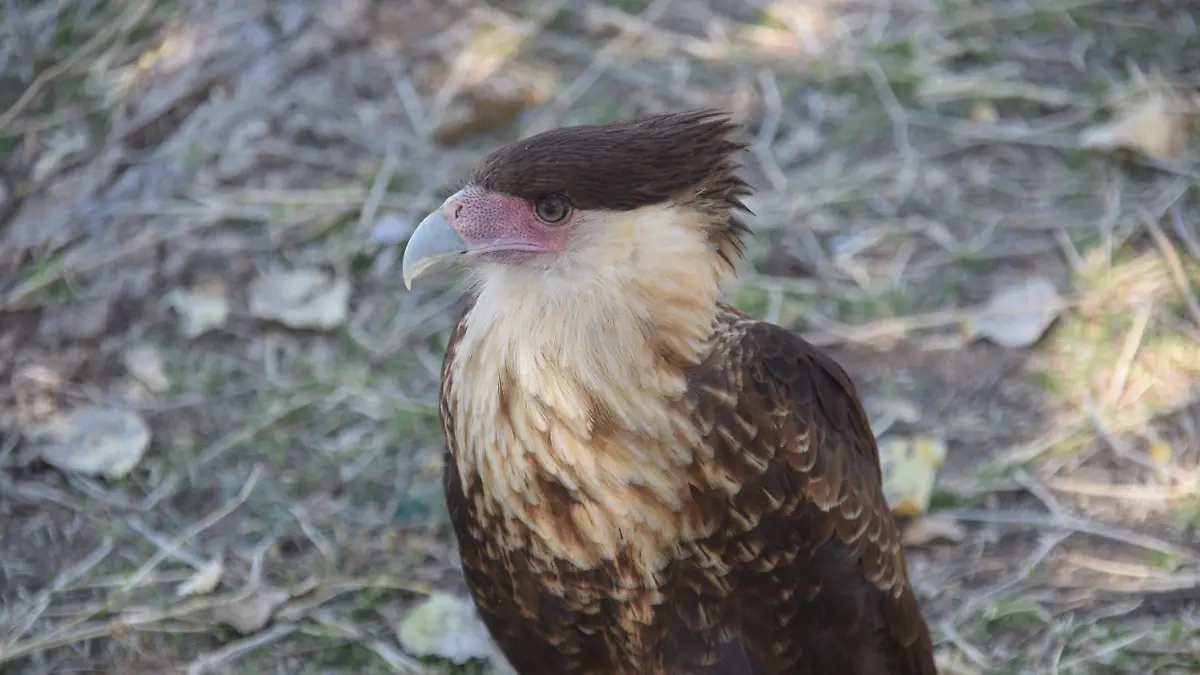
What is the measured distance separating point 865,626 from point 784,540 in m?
0.30

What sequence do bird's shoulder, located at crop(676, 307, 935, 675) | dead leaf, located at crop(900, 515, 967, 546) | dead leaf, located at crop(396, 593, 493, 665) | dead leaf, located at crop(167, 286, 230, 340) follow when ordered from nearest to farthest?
1. bird's shoulder, located at crop(676, 307, 935, 675)
2. dead leaf, located at crop(396, 593, 493, 665)
3. dead leaf, located at crop(900, 515, 967, 546)
4. dead leaf, located at crop(167, 286, 230, 340)

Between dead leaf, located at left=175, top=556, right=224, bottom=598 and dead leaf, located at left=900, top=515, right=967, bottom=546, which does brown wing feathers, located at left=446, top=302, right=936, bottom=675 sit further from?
dead leaf, located at left=175, top=556, right=224, bottom=598

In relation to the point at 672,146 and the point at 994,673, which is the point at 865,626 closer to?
the point at 994,673

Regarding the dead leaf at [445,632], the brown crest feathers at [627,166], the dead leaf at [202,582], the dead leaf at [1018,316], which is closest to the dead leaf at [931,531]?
the dead leaf at [1018,316]

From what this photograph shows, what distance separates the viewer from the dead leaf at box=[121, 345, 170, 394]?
3743mm

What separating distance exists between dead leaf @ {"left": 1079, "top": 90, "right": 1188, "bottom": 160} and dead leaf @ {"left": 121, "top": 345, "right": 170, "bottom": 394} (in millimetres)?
3185

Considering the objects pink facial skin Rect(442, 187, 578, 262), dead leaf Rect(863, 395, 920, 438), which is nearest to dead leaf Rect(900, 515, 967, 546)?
dead leaf Rect(863, 395, 920, 438)

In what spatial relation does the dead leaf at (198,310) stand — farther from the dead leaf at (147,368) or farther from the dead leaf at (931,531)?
the dead leaf at (931,531)

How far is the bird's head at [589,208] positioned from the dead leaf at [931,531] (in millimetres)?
1398

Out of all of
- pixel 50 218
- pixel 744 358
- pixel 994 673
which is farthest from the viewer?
pixel 50 218

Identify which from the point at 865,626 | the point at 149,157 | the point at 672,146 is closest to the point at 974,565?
the point at 865,626

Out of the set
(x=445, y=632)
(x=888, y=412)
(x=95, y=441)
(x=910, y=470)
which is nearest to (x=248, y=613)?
(x=445, y=632)

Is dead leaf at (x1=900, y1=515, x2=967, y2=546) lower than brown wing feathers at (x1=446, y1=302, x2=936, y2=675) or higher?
lower

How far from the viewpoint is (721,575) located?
2.33 meters
